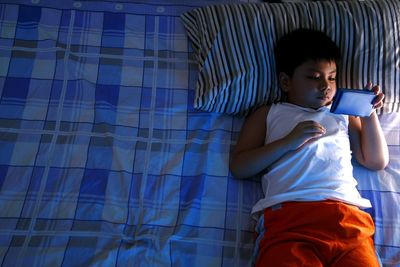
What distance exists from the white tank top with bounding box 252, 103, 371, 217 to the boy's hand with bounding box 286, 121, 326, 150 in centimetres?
4

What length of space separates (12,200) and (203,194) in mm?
535

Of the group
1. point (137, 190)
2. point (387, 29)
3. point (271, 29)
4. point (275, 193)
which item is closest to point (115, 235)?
point (137, 190)

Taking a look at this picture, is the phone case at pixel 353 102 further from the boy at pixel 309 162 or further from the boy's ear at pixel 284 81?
the boy's ear at pixel 284 81

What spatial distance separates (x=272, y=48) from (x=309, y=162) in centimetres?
42

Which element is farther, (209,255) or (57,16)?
(57,16)

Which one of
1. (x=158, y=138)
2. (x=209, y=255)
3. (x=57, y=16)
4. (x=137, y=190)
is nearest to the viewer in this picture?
(x=209, y=255)

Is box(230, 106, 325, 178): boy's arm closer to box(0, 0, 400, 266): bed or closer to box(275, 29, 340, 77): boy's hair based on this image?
box(0, 0, 400, 266): bed

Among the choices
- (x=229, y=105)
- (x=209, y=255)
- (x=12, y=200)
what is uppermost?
(x=229, y=105)

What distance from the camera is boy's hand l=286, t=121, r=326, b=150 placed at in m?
1.04

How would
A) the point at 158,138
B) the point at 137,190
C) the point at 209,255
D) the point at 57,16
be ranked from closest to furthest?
1. the point at 209,255
2. the point at 137,190
3. the point at 158,138
4. the point at 57,16

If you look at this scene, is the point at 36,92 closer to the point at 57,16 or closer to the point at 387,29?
the point at 57,16

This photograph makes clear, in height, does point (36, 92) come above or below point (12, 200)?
above

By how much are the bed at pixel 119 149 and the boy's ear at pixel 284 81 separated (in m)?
0.17

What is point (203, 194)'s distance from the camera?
1104mm
